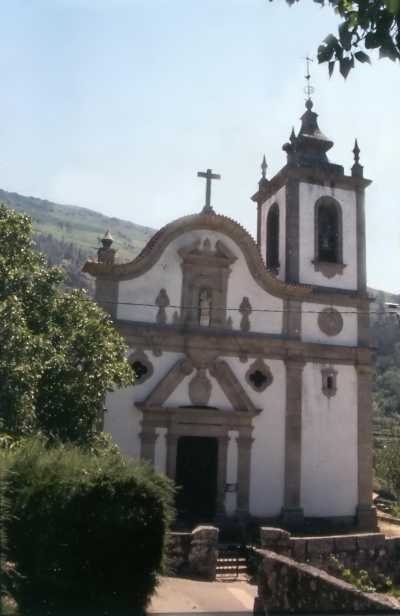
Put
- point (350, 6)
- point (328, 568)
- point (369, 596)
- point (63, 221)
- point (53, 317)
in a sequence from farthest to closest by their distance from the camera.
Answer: point (63, 221)
point (53, 317)
point (328, 568)
point (369, 596)
point (350, 6)

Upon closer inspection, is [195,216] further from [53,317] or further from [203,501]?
[203,501]

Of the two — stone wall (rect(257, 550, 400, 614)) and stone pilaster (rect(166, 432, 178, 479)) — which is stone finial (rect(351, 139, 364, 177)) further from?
stone wall (rect(257, 550, 400, 614))

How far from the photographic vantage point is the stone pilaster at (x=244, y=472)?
66.6ft

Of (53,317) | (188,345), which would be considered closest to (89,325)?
(53,317)

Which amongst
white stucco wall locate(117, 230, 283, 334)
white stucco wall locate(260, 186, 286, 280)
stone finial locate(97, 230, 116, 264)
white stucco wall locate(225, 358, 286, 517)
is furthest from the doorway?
white stucco wall locate(260, 186, 286, 280)

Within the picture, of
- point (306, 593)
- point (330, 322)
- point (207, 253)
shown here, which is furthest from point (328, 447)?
point (306, 593)

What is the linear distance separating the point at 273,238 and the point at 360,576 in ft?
50.5

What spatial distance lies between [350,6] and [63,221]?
200 meters

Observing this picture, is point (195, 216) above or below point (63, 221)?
below

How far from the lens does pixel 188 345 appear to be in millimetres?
20922

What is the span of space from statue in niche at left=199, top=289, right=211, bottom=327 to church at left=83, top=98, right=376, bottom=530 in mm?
48

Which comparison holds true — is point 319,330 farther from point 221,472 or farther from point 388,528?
point 388,528

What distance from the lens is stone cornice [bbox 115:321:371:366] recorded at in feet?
67.5

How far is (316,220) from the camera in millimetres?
24281
